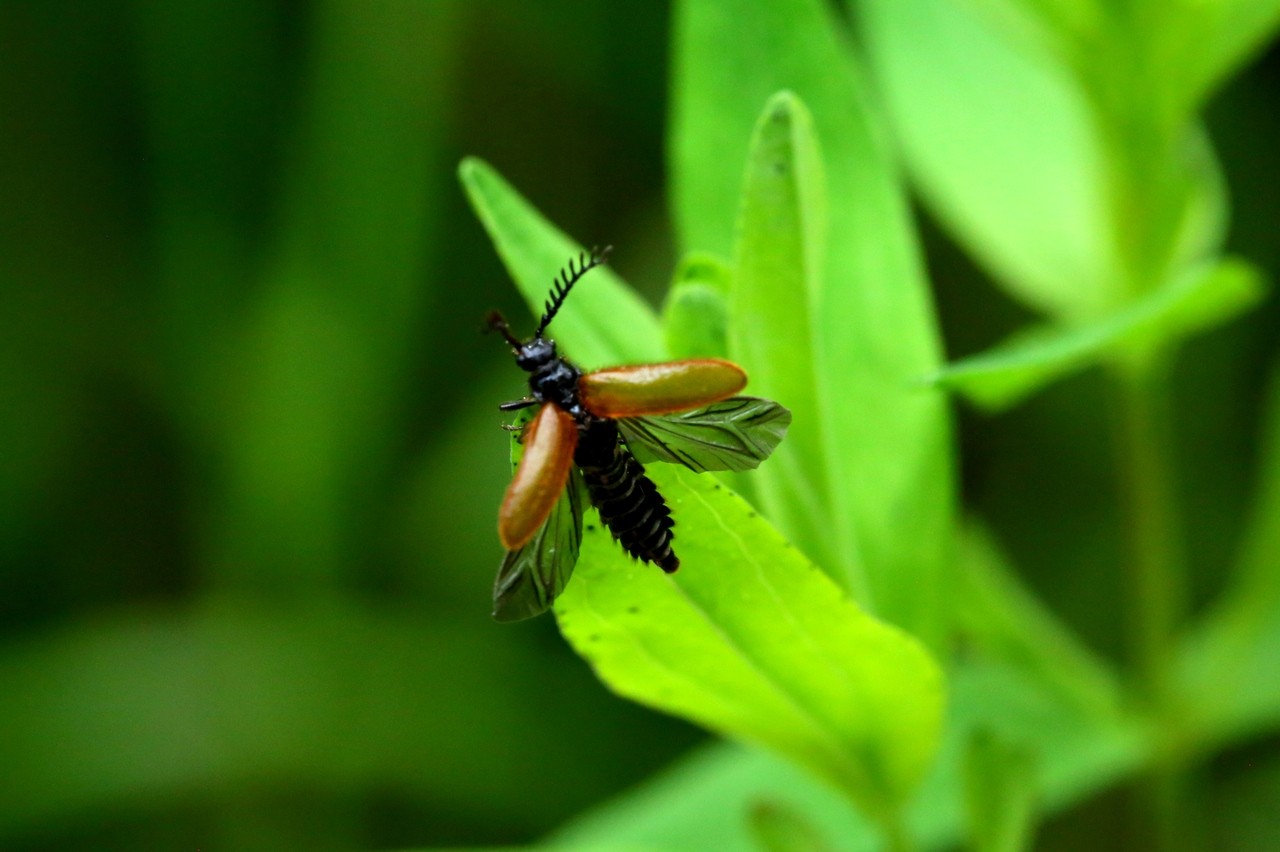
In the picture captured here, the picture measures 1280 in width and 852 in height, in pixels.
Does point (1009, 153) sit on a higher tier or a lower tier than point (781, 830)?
higher

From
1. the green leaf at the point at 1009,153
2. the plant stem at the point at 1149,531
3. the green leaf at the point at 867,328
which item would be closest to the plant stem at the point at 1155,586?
→ the plant stem at the point at 1149,531

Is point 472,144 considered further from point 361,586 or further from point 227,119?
point 361,586

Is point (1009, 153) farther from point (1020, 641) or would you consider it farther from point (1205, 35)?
point (1020, 641)

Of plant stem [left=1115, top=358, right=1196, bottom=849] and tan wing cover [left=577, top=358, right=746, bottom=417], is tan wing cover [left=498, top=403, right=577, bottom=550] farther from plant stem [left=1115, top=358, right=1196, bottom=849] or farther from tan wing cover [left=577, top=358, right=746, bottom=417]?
plant stem [left=1115, top=358, right=1196, bottom=849]

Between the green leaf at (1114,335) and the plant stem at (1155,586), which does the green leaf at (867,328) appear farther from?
the plant stem at (1155,586)

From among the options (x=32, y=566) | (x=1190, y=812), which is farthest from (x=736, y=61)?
(x=32, y=566)


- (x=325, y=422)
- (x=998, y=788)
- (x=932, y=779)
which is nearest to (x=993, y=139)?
(x=932, y=779)
